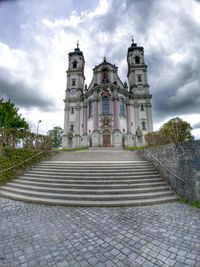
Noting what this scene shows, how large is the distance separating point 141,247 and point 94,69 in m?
37.0

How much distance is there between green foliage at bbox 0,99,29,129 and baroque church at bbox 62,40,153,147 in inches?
423

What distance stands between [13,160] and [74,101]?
27.2m

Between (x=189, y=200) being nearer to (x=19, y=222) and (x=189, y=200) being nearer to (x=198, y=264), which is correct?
(x=198, y=264)

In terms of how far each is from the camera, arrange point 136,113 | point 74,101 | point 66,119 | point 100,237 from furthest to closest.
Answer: point 74,101, point 136,113, point 66,119, point 100,237

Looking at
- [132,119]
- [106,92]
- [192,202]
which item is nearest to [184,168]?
[192,202]

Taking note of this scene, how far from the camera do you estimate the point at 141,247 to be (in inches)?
106

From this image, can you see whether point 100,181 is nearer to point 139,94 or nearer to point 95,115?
point 95,115

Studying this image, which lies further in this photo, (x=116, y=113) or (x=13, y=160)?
(x=116, y=113)

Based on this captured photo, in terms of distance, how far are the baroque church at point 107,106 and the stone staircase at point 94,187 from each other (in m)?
20.0

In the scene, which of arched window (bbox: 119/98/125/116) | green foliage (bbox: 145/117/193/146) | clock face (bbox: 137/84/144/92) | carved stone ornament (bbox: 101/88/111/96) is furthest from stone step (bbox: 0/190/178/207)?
clock face (bbox: 137/84/144/92)

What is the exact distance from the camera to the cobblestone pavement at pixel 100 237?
2.38 metres

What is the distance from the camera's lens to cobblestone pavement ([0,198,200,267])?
2.38 metres

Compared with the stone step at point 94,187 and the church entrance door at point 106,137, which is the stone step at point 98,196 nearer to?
the stone step at point 94,187

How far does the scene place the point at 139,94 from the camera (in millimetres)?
33562
